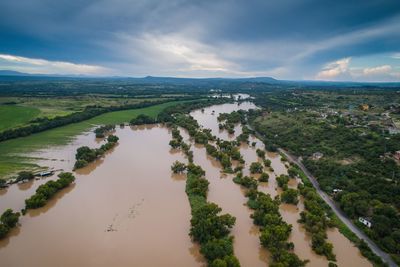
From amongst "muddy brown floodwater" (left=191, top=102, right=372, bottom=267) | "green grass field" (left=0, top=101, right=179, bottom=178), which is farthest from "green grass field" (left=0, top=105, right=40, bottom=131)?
"muddy brown floodwater" (left=191, top=102, right=372, bottom=267)

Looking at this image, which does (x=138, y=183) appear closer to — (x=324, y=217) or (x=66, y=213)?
(x=66, y=213)

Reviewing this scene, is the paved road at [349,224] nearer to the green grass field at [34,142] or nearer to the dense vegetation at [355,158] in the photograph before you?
the dense vegetation at [355,158]

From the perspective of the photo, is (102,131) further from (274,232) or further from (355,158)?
(355,158)

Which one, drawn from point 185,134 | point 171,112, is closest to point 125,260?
point 185,134

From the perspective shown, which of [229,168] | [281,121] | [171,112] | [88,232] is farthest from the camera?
[171,112]

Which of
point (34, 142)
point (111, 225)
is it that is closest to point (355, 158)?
point (111, 225)

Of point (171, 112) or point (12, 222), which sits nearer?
point (12, 222)
